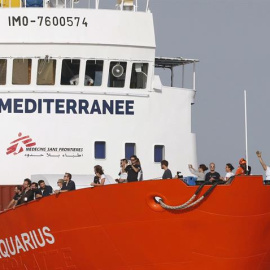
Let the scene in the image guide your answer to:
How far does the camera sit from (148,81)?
112ft

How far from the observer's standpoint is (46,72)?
3359cm

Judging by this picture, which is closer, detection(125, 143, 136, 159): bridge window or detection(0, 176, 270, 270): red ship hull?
detection(0, 176, 270, 270): red ship hull

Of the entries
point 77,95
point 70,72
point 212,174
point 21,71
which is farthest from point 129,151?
point 212,174

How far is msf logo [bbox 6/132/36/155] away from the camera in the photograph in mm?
33188

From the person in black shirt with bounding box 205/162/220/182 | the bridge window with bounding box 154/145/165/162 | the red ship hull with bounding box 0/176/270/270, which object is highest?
the bridge window with bounding box 154/145/165/162

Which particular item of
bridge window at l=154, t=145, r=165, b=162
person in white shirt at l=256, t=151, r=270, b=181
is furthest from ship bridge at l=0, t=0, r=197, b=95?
person in white shirt at l=256, t=151, r=270, b=181

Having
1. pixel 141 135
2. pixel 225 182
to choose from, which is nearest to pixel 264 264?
pixel 225 182

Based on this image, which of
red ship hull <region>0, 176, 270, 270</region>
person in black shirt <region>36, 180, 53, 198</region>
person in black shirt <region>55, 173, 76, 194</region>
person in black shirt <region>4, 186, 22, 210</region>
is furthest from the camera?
person in black shirt <region>4, 186, 22, 210</region>

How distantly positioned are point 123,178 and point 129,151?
384 cm

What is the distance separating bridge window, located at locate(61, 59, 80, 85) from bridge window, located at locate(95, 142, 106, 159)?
66.6 inches

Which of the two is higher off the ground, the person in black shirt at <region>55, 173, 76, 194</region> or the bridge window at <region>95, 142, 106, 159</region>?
the bridge window at <region>95, 142, 106, 159</region>

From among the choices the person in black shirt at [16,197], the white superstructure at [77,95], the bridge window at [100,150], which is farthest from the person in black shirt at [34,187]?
the bridge window at [100,150]

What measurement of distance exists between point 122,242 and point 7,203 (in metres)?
6.01

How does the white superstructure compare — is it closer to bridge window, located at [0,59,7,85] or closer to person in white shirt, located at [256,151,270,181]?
bridge window, located at [0,59,7,85]
